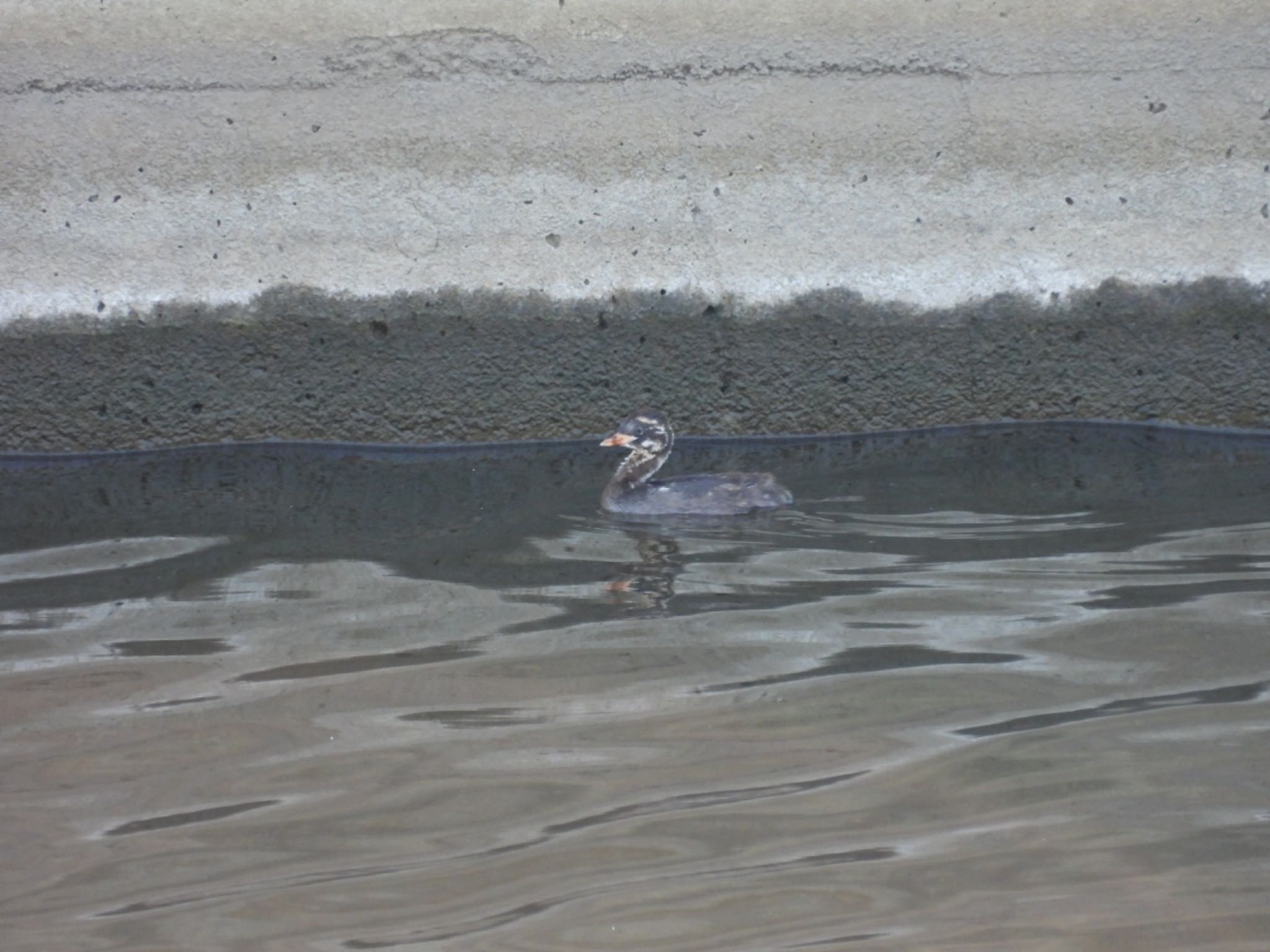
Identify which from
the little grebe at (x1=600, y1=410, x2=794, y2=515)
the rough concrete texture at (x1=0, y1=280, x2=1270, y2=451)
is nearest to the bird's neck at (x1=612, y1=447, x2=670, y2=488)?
the little grebe at (x1=600, y1=410, x2=794, y2=515)

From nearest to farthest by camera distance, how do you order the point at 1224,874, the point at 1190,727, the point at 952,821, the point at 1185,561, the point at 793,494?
the point at 1224,874 < the point at 952,821 < the point at 1190,727 < the point at 1185,561 < the point at 793,494

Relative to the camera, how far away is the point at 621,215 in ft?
24.3

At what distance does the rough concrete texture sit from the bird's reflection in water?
1457 millimetres

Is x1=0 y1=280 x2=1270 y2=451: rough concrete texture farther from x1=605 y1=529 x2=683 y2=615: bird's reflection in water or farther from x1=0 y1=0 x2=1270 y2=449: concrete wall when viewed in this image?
x1=605 y1=529 x2=683 y2=615: bird's reflection in water

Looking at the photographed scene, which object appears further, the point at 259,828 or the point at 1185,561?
the point at 1185,561

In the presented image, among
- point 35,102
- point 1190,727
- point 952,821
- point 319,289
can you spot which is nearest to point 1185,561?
point 1190,727

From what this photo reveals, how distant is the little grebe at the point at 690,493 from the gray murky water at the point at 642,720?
0.14 metres

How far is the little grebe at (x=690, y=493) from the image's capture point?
637cm

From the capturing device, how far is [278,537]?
6.12m

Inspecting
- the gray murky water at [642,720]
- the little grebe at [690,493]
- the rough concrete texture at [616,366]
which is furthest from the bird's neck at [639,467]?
the rough concrete texture at [616,366]

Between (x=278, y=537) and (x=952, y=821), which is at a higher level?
(x=278, y=537)

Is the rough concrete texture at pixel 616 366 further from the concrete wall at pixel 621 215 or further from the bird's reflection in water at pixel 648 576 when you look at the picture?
the bird's reflection in water at pixel 648 576

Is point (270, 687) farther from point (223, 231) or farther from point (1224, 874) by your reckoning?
point (223, 231)

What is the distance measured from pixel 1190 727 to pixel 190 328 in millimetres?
4801
